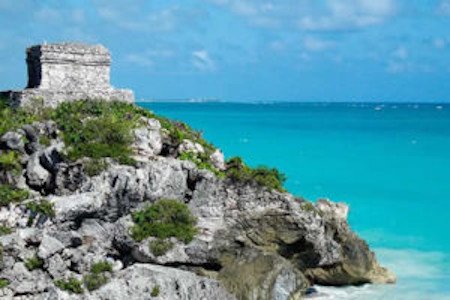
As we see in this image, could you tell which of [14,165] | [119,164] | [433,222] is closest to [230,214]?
[119,164]

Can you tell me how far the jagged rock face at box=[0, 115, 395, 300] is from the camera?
15312mm

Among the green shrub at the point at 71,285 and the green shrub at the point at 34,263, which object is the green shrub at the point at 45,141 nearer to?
the green shrub at the point at 34,263

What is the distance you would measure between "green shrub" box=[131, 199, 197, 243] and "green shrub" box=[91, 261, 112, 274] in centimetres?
85

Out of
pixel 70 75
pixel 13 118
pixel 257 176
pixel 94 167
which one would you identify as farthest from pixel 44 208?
pixel 70 75

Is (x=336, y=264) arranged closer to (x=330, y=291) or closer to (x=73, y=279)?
(x=330, y=291)

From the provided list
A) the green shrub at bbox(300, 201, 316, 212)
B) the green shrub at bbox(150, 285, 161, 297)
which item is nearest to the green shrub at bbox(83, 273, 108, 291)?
the green shrub at bbox(150, 285, 161, 297)

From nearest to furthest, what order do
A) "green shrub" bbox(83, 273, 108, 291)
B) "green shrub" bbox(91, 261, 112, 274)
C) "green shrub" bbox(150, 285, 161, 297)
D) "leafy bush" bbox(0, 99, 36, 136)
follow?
"green shrub" bbox(150, 285, 161, 297), "green shrub" bbox(83, 273, 108, 291), "green shrub" bbox(91, 261, 112, 274), "leafy bush" bbox(0, 99, 36, 136)

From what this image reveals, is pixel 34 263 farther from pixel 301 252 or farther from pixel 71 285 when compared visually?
pixel 301 252

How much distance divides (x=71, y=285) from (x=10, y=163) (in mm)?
3976

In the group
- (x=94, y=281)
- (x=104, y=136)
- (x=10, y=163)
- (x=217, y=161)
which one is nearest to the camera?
(x=94, y=281)

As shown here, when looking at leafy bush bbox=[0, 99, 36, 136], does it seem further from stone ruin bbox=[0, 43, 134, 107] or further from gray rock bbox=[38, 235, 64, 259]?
gray rock bbox=[38, 235, 64, 259]

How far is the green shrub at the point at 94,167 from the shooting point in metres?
16.9

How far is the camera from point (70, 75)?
2081 cm

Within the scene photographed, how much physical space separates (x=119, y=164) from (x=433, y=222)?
50.4 feet
